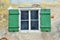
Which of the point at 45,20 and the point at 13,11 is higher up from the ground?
the point at 13,11

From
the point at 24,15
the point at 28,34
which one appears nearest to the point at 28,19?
the point at 24,15

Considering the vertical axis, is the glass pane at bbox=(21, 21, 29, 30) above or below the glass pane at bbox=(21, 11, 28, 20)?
below

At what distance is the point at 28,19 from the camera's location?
12203mm

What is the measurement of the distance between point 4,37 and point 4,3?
1.47m

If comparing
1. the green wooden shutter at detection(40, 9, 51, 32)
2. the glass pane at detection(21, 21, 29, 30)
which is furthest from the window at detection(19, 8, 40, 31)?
the green wooden shutter at detection(40, 9, 51, 32)

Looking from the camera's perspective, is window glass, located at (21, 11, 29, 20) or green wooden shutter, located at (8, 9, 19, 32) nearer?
green wooden shutter, located at (8, 9, 19, 32)

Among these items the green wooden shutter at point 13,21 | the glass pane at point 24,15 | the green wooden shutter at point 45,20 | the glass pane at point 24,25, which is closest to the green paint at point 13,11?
the green wooden shutter at point 13,21

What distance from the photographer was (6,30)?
12.1 metres

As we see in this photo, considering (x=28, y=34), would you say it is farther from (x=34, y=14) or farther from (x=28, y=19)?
(x=34, y=14)

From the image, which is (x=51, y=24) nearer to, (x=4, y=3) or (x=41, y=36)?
(x=41, y=36)

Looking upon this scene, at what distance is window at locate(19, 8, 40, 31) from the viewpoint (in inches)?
481

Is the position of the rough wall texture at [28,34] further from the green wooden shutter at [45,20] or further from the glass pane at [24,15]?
the glass pane at [24,15]

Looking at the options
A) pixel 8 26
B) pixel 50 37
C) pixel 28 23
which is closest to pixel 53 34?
pixel 50 37

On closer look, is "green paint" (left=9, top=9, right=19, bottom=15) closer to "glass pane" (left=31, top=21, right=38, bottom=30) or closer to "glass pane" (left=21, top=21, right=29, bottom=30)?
"glass pane" (left=21, top=21, right=29, bottom=30)
